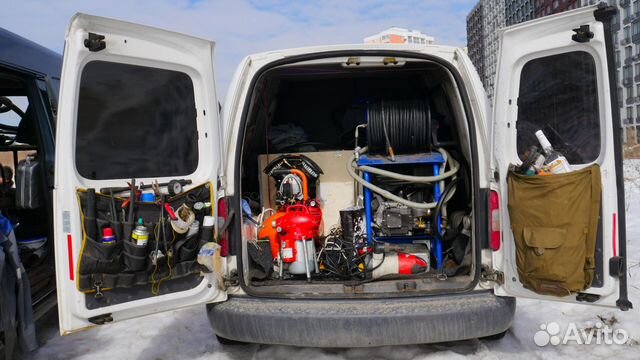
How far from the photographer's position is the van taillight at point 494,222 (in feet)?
8.80

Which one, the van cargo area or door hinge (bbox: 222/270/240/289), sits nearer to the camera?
door hinge (bbox: 222/270/240/289)

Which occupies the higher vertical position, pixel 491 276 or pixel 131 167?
pixel 131 167

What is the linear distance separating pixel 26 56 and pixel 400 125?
9.75ft

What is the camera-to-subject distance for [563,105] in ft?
8.16

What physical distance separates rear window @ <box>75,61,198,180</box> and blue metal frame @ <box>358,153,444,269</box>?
145cm

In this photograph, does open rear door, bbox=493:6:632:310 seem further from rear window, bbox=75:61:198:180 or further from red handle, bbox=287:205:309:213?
rear window, bbox=75:61:198:180

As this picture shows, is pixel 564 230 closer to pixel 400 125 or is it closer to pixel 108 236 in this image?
pixel 400 125

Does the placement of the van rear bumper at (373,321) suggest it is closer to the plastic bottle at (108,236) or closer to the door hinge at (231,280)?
the door hinge at (231,280)

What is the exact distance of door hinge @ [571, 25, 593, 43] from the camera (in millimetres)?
2303

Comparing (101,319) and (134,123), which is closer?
(101,319)

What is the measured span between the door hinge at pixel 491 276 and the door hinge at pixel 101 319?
2080 mm

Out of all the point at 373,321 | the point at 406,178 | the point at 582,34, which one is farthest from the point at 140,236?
the point at 582,34

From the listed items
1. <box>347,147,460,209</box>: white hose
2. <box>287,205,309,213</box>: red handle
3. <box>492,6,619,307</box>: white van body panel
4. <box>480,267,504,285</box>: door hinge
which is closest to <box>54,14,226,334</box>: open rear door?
<box>287,205,309,213</box>: red handle

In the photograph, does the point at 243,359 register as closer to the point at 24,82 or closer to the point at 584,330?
the point at 584,330
